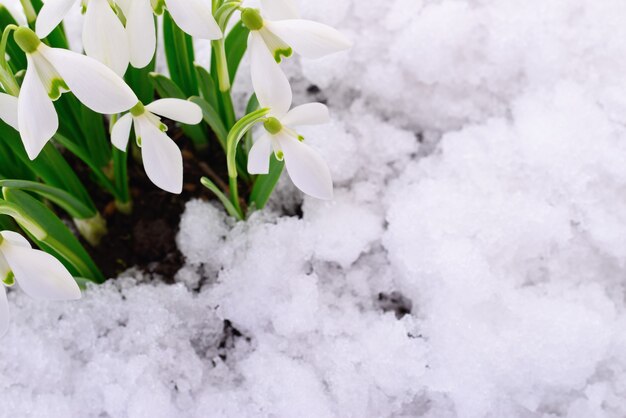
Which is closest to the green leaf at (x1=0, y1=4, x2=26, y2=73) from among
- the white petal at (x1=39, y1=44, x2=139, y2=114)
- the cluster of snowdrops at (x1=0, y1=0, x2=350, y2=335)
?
the cluster of snowdrops at (x1=0, y1=0, x2=350, y2=335)

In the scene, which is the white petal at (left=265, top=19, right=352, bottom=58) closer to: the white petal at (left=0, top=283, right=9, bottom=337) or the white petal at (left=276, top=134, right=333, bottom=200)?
the white petal at (left=276, top=134, right=333, bottom=200)

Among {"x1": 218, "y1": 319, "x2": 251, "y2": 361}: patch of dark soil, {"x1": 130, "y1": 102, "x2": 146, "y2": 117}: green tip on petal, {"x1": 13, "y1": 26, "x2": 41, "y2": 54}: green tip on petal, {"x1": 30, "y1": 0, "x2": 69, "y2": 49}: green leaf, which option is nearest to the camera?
{"x1": 13, "y1": 26, "x2": 41, "y2": 54}: green tip on petal

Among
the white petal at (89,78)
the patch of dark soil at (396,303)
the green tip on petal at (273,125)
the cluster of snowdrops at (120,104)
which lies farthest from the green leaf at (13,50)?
the patch of dark soil at (396,303)

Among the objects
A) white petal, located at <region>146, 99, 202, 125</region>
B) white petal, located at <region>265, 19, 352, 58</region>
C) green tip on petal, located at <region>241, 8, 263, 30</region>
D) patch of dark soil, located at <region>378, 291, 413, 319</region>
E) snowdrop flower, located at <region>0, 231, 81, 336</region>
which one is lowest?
patch of dark soil, located at <region>378, 291, 413, 319</region>

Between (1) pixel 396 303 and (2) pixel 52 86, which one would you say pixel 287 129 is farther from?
(1) pixel 396 303

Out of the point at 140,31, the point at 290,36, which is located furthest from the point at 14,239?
the point at 290,36

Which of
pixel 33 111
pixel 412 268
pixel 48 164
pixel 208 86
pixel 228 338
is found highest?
pixel 33 111

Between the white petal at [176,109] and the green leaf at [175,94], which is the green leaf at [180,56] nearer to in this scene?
the green leaf at [175,94]
